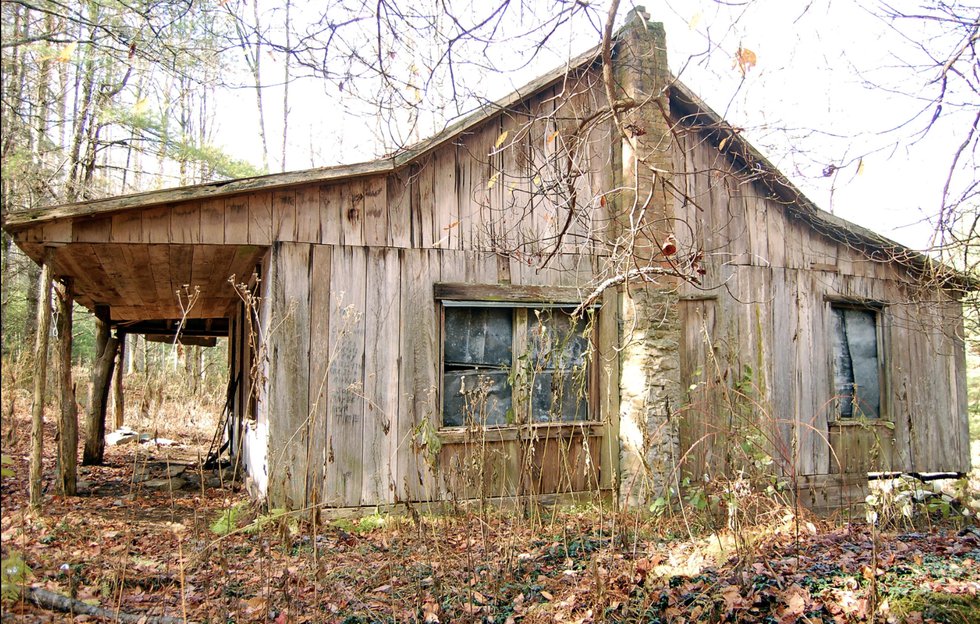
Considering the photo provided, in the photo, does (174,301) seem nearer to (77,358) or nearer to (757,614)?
(757,614)

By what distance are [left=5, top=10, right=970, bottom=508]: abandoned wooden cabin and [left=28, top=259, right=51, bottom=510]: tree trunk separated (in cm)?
37

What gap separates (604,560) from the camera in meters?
4.34

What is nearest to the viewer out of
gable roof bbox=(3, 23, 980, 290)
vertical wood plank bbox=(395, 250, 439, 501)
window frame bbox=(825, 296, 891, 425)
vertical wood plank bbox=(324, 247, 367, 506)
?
gable roof bbox=(3, 23, 980, 290)

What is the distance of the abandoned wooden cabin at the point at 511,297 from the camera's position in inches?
235

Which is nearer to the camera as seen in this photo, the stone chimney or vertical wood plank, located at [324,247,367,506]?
vertical wood plank, located at [324,247,367,506]

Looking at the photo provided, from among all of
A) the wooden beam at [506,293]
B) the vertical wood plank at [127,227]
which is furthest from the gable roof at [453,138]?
the wooden beam at [506,293]

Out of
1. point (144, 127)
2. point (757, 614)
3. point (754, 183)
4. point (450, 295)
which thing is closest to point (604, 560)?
point (757, 614)

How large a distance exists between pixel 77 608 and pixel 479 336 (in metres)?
4.20

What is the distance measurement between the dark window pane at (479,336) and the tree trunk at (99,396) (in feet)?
21.1

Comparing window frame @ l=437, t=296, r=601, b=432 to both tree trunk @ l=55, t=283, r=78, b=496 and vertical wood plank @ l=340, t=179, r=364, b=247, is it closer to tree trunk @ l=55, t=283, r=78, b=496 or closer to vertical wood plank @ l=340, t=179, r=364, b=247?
vertical wood plank @ l=340, t=179, r=364, b=247

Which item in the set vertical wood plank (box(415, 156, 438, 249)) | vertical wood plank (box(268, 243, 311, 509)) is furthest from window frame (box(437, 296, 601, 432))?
vertical wood plank (box(268, 243, 311, 509))

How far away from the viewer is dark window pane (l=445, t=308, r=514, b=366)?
6.83m

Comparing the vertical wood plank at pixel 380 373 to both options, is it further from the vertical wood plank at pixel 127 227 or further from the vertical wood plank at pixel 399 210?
the vertical wood plank at pixel 127 227

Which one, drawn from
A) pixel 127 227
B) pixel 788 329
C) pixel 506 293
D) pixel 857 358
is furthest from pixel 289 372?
pixel 857 358
